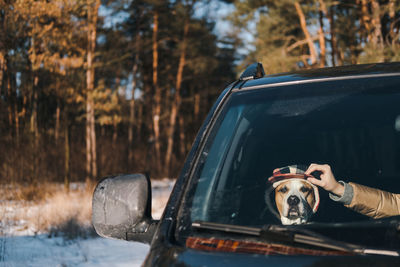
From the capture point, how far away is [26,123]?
1112 centimetres

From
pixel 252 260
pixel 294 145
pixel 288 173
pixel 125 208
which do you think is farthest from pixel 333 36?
pixel 252 260

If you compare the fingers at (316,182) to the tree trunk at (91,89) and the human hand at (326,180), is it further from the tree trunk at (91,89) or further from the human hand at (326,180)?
the tree trunk at (91,89)

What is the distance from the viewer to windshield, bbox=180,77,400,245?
6.35 ft

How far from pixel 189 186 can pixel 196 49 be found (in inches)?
1092

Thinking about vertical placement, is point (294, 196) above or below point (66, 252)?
above

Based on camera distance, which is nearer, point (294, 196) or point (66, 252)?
point (294, 196)

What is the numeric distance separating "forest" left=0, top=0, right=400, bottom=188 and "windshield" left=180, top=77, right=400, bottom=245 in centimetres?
887

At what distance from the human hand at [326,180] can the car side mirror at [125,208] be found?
0.70 metres

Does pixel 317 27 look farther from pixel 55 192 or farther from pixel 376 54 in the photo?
pixel 55 192

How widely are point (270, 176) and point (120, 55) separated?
928 inches

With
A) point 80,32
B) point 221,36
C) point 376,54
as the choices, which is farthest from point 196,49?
point 376,54

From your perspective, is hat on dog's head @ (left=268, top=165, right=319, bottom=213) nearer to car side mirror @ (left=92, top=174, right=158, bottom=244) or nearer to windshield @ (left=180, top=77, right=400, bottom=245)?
windshield @ (left=180, top=77, right=400, bottom=245)

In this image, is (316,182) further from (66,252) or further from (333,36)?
(333,36)

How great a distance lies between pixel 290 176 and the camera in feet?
6.70
